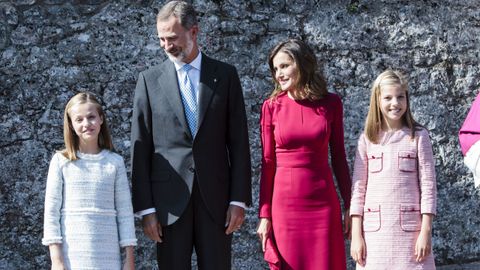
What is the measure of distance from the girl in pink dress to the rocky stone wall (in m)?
1.51

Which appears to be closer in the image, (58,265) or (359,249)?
(58,265)

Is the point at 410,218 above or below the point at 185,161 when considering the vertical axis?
below

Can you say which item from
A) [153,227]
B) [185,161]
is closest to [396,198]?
[185,161]

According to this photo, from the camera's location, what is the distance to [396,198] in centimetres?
396

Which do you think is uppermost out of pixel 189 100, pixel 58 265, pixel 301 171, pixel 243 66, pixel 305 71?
pixel 243 66

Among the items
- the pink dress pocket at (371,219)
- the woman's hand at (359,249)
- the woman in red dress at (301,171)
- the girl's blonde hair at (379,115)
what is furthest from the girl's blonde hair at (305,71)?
the woman's hand at (359,249)

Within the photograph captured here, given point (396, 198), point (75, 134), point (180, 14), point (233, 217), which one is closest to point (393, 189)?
point (396, 198)

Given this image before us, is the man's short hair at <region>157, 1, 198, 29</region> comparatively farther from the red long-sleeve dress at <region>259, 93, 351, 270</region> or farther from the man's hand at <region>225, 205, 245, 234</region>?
the man's hand at <region>225, 205, 245, 234</region>

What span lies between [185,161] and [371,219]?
89 cm

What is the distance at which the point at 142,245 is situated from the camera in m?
5.38

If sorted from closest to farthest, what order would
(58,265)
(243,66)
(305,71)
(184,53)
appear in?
(58,265) → (184,53) → (305,71) → (243,66)

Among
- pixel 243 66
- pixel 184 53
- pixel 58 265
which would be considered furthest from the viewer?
pixel 243 66

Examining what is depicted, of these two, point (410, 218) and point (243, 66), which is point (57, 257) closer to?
point (410, 218)

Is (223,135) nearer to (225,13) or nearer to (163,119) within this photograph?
(163,119)
